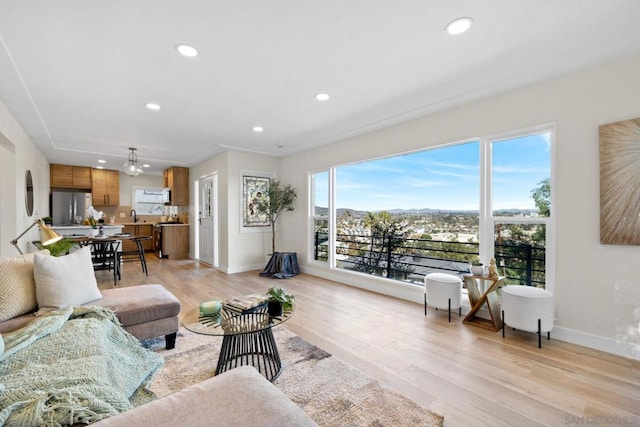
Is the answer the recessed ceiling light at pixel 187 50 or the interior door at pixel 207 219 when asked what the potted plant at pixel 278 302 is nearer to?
the recessed ceiling light at pixel 187 50

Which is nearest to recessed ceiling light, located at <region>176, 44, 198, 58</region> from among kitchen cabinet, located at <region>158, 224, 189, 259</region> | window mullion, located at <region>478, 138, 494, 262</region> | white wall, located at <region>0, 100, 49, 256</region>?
white wall, located at <region>0, 100, 49, 256</region>

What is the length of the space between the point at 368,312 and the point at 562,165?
243 cm

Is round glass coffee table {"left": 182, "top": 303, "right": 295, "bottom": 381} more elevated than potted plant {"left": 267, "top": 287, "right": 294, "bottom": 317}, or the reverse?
potted plant {"left": 267, "top": 287, "right": 294, "bottom": 317}

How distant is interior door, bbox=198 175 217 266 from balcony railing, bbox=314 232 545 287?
95.7 inches

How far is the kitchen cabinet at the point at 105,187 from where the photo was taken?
7.56 m

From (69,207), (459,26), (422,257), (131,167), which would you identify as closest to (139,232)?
(69,207)

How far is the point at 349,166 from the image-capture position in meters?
4.82

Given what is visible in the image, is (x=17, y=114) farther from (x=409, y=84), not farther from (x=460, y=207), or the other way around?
(x=460, y=207)

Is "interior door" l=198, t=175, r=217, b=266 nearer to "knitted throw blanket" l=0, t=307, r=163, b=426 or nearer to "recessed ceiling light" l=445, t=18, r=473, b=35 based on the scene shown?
"knitted throw blanket" l=0, t=307, r=163, b=426

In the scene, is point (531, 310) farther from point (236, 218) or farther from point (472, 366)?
point (236, 218)

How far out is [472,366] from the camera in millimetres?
2133

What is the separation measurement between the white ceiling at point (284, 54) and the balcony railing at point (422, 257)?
1.74 m

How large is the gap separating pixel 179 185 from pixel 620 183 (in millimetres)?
7853

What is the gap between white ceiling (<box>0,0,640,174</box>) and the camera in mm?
1778
